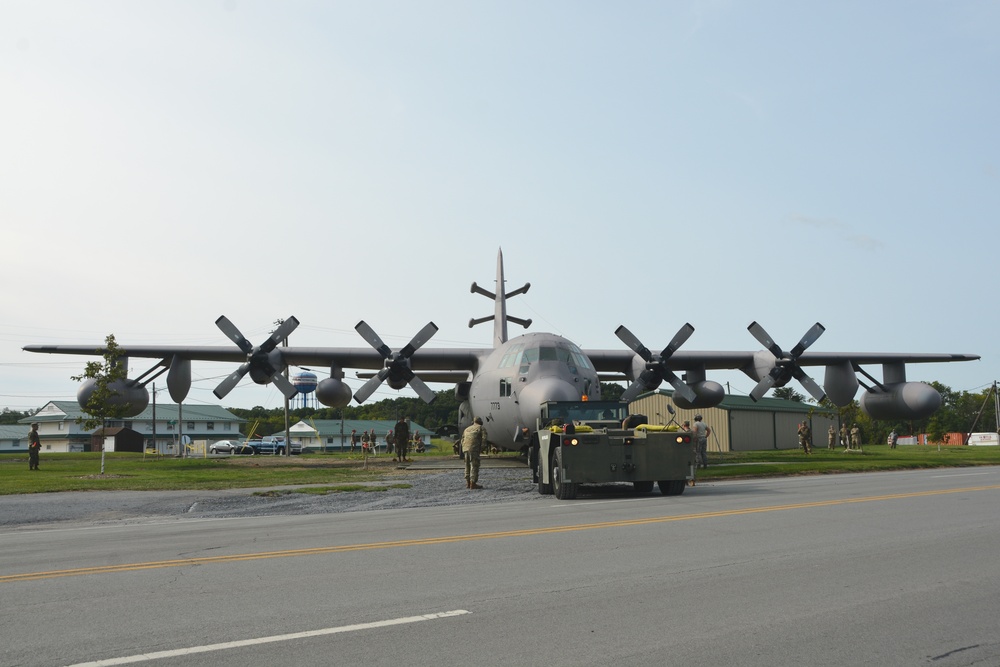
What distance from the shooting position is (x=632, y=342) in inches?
1223

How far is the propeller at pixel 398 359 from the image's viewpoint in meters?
30.8

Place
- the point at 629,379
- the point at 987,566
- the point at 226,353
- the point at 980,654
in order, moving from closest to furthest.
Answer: the point at 980,654 < the point at 987,566 < the point at 226,353 < the point at 629,379

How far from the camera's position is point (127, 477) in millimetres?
23156

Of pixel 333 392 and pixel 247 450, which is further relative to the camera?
pixel 247 450

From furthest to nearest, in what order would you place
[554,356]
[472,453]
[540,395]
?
[554,356] < [540,395] < [472,453]

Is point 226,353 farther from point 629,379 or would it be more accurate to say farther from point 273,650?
A: point 273,650

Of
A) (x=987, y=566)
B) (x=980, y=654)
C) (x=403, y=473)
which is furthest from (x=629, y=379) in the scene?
(x=980, y=654)

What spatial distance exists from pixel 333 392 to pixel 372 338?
2590 millimetres

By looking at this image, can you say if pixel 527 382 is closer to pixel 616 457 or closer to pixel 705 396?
pixel 616 457

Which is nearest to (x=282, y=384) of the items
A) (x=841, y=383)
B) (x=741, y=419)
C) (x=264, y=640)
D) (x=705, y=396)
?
(x=705, y=396)

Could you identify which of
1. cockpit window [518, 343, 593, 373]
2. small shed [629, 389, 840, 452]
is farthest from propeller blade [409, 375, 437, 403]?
small shed [629, 389, 840, 452]

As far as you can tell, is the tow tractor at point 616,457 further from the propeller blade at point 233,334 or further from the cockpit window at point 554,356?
the propeller blade at point 233,334

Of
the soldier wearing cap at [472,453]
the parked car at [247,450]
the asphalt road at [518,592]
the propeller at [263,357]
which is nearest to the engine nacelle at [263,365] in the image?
the propeller at [263,357]

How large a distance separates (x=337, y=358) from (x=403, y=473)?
9260mm
